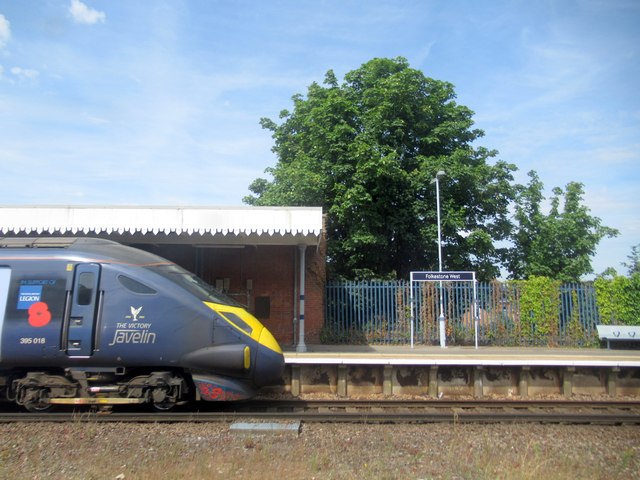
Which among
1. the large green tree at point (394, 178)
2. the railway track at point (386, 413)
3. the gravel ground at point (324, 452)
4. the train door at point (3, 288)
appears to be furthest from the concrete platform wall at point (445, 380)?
the large green tree at point (394, 178)

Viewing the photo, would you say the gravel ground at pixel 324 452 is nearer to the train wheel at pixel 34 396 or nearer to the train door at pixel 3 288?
the train wheel at pixel 34 396

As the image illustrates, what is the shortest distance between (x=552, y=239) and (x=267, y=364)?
20.0 metres

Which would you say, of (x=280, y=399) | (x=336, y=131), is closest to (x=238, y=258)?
(x=280, y=399)

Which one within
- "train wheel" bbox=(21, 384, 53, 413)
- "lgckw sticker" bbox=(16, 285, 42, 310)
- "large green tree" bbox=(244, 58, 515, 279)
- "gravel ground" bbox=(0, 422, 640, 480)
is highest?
"large green tree" bbox=(244, 58, 515, 279)

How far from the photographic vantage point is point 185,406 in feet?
28.5

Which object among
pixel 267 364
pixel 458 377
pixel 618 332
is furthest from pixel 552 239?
pixel 267 364

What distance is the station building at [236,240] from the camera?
12.9 m

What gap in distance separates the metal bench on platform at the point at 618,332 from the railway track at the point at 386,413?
9.06 meters

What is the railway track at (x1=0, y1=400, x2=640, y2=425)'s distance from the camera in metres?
7.86

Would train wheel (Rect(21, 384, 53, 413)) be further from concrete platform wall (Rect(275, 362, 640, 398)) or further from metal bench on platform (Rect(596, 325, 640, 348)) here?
metal bench on platform (Rect(596, 325, 640, 348))

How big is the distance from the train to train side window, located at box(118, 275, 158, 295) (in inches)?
0.6

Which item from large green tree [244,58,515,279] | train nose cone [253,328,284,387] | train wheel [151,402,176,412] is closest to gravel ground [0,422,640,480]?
train wheel [151,402,176,412]

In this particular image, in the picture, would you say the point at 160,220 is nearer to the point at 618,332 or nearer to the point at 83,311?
the point at 83,311

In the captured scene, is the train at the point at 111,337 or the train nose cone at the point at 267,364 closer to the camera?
the train at the point at 111,337
